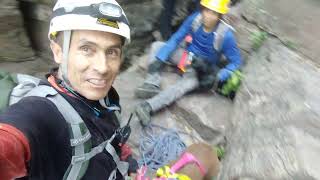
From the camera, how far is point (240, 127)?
3502mm

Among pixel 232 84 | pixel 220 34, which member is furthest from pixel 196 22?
pixel 232 84

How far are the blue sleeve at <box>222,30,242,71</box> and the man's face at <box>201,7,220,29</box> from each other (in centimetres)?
21

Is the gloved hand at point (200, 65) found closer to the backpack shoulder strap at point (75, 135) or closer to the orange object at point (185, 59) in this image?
the orange object at point (185, 59)

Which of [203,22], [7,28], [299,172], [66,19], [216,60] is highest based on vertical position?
[66,19]

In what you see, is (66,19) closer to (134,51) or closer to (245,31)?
(245,31)

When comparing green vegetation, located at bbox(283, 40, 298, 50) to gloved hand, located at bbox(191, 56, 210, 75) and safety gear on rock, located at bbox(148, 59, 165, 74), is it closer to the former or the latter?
gloved hand, located at bbox(191, 56, 210, 75)

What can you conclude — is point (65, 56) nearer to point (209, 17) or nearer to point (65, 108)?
point (65, 108)

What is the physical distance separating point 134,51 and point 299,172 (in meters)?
5.02

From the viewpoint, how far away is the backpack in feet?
7.34

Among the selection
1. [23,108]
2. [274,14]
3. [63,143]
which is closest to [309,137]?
[63,143]

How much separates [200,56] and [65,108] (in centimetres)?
354

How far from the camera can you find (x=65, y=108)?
2273mm

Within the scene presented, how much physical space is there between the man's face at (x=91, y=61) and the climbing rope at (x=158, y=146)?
223 cm

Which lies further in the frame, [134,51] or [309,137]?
[134,51]
